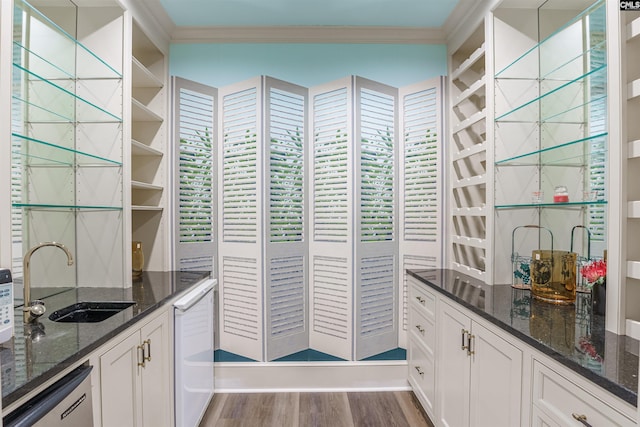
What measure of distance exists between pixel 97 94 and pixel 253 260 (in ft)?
4.72

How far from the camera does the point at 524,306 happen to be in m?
1.66

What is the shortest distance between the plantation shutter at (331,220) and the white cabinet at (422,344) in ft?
1.49

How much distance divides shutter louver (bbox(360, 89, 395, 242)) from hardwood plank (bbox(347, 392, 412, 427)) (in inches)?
45.5

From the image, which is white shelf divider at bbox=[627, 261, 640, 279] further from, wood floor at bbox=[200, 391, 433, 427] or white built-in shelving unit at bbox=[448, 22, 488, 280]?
wood floor at bbox=[200, 391, 433, 427]

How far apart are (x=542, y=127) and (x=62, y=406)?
2.51 metres

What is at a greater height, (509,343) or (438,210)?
(438,210)

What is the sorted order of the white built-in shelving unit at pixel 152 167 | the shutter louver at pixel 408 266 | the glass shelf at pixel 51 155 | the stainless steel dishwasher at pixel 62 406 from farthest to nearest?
the shutter louver at pixel 408 266, the white built-in shelving unit at pixel 152 167, the glass shelf at pixel 51 155, the stainless steel dishwasher at pixel 62 406

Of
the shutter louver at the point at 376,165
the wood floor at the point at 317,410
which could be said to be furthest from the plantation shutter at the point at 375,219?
the wood floor at the point at 317,410

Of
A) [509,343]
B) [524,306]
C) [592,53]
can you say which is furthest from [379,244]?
[592,53]

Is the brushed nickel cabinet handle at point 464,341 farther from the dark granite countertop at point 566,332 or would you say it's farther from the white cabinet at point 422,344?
the white cabinet at point 422,344

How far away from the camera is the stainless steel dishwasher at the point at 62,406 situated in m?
0.90

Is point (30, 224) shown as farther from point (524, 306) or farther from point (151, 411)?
point (524, 306)

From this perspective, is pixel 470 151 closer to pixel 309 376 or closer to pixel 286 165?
pixel 286 165

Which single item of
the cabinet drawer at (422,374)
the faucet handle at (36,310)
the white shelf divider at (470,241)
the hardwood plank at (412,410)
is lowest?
the hardwood plank at (412,410)
